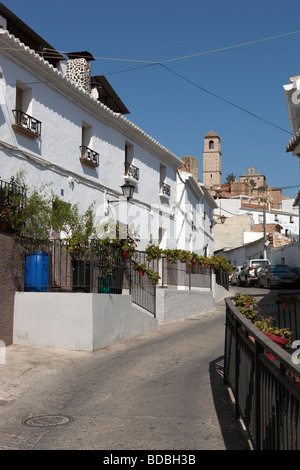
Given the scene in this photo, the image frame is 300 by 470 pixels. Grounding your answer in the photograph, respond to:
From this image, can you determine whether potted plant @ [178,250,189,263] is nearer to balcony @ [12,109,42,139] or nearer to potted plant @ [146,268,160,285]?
potted plant @ [146,268,160,285]

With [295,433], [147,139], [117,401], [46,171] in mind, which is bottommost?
[117,401]

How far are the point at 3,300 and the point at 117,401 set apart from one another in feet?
14.2

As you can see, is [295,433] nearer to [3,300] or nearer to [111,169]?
[3,300]

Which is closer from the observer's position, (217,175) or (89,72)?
(89,72)

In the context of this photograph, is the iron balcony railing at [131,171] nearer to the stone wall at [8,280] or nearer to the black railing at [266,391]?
the stone wall at [8,280]

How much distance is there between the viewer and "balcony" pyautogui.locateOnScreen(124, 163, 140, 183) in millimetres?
20087

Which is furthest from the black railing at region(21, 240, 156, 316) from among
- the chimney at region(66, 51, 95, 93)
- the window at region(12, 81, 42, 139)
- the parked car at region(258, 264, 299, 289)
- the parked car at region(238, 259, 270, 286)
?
the parked car at region(238, 259, 270, 286)

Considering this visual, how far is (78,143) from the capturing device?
16.6 meters

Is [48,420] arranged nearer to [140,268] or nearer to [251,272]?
[140,268]

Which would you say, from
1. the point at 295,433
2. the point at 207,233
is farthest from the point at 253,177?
the point at 295,433

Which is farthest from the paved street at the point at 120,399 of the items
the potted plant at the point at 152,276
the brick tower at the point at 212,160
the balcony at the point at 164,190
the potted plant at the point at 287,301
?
the brick tower at the point at 212,160

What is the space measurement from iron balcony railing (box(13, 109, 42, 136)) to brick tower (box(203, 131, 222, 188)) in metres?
109

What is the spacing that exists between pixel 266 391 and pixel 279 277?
2661 cm

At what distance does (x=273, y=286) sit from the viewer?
2992 centimetres
